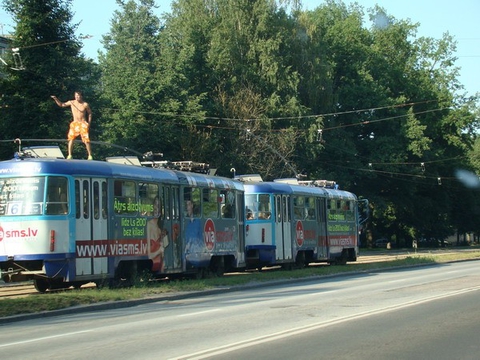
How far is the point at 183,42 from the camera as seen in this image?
178 ft

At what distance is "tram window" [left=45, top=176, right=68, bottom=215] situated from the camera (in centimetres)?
1981

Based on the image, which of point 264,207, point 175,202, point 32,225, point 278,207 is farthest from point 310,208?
point 32,225

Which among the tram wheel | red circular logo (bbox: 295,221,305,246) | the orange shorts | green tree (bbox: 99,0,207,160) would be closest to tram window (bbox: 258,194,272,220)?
red circular logo (bbox: 295,221,305,246)

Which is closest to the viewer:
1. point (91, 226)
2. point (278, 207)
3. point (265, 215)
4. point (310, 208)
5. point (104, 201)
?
point (91, 226)

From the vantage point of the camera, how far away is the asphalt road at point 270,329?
10516 mm

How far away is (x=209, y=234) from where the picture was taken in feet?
88.4

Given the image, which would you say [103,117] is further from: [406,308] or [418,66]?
[418,66]

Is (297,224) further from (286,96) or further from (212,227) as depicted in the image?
(286,96)

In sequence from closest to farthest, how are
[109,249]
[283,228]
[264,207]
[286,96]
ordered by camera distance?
[109,249] → [264,207] → [283,228] → [286,96]

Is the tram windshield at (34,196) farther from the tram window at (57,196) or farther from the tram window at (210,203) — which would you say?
the tram window at (210,203)

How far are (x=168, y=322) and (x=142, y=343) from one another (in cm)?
283

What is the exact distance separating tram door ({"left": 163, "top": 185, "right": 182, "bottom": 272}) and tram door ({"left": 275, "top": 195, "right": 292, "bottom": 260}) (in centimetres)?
722

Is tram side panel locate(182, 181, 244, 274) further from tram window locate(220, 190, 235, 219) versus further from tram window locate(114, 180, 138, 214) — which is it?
tram window locate(114, 180, 138, 214)

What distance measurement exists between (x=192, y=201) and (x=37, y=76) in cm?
1684
